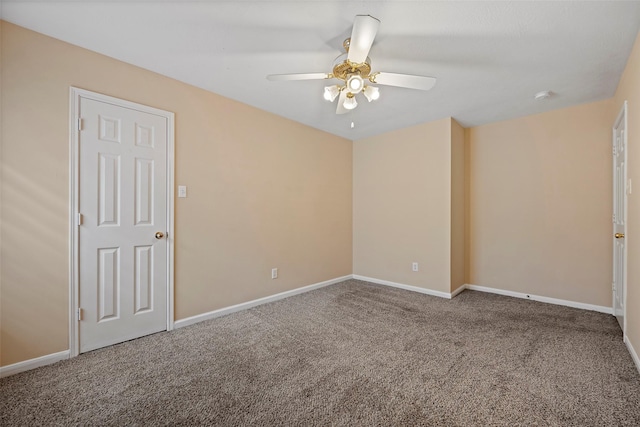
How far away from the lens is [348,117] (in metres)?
3.58

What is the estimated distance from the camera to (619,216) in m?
2.68

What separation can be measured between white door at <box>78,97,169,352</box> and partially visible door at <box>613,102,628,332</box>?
4270 mm

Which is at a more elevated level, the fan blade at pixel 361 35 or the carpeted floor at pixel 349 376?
the fan blade at pixel 361 35

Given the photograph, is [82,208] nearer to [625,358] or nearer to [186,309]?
[186,309]

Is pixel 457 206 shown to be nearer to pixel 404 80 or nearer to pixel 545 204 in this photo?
pixel 545 204

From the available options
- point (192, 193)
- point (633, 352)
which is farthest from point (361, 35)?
point (633, 352)

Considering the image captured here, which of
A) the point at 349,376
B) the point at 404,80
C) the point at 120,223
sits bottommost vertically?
the point at 349,376

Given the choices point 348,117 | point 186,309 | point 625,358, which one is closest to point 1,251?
point 186,309

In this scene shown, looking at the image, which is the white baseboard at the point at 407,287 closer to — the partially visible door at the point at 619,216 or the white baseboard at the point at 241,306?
the white baseboard at the point at 241,306

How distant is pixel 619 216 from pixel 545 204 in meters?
0.74

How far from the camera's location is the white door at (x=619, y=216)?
98.8 inches

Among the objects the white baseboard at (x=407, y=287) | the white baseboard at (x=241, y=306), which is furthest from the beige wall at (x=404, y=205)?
the white baseboard at (x=241, y=306)

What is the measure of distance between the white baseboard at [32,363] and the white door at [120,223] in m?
0.14

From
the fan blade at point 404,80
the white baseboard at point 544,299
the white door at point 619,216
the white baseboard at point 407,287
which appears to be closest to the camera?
the fan blade at point 404,80
